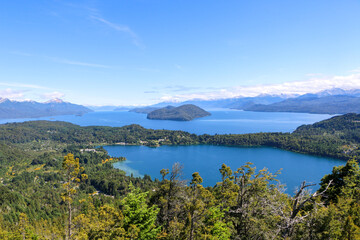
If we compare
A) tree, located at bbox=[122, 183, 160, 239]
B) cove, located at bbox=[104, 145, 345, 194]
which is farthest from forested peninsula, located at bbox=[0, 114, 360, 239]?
cove, located at bbox=[104, 145, 345, 194]

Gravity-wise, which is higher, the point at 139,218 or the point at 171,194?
the point at 139,218

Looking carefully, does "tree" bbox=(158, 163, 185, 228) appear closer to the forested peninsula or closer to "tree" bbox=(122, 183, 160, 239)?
the forested peninsula

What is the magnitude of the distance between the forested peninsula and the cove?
9317mm

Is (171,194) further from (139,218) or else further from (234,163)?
(234,163)

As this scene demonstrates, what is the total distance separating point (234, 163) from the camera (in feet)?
285

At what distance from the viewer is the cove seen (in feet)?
229

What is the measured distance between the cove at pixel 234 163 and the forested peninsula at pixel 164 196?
9.32 metres

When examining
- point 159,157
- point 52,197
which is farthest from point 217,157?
point 52,197

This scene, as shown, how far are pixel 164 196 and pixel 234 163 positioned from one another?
75.4m

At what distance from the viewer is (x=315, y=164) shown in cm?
8394

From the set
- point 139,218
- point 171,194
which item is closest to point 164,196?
point 171,194

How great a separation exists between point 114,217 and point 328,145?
12807cm

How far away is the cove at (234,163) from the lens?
229ft

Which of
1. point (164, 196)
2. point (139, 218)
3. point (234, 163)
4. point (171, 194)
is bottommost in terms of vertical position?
point (234, 163)
